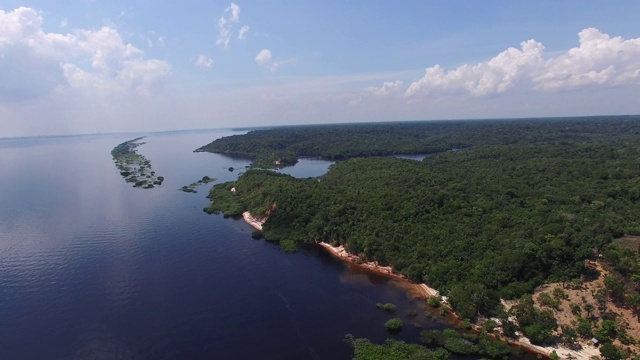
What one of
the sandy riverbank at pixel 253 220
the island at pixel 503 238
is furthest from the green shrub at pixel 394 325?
the sandy riverbank at pixel 253 220

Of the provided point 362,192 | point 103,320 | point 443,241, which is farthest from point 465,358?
point 362,192

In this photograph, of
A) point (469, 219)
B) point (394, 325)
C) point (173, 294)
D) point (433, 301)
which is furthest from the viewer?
point (469, 219)

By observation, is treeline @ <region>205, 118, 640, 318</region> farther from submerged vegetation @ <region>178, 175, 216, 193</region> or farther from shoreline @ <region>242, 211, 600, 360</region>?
submerged vegetation @ <region>178, 175, 216, 193</region>

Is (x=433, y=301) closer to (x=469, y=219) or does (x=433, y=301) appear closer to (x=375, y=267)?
(x=375, y=267)

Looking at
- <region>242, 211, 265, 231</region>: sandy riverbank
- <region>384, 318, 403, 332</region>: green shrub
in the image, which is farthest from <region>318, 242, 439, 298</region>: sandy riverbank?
<region>242, 211, 265, 231</region>: sandy riverbank

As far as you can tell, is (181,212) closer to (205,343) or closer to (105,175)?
(205,343)

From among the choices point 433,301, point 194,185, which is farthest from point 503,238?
point 194,185

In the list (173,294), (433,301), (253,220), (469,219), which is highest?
(469,219)
